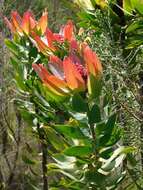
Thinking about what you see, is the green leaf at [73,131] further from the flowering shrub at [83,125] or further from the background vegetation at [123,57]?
the background vegetation at [123,57]

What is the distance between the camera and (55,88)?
145 centimetres

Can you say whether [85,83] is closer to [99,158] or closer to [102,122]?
[102,122]

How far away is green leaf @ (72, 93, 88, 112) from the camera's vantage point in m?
1.41

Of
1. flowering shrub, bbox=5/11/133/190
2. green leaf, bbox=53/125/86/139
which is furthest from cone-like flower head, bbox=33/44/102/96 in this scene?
green leaf, bbox=53/125/86/139

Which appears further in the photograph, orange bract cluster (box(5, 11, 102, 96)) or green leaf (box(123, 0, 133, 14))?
green leaf (box(123, 0, 133, 14))

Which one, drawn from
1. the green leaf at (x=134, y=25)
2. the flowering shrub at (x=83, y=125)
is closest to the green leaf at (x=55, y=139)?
the flowering shrub at (x=83, y=125)

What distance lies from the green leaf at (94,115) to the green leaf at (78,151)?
8 centimetres

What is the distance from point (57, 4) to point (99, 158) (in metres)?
4.97

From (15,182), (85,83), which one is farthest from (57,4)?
(85,83)

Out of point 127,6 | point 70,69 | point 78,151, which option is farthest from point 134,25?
point 78,151

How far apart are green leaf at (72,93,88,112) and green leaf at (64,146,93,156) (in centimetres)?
11

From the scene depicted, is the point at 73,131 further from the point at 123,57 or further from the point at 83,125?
the point at 123,57

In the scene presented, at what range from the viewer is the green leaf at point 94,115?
1432 millimetres

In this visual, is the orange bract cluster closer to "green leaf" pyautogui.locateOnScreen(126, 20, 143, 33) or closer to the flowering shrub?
the flowering shrub
